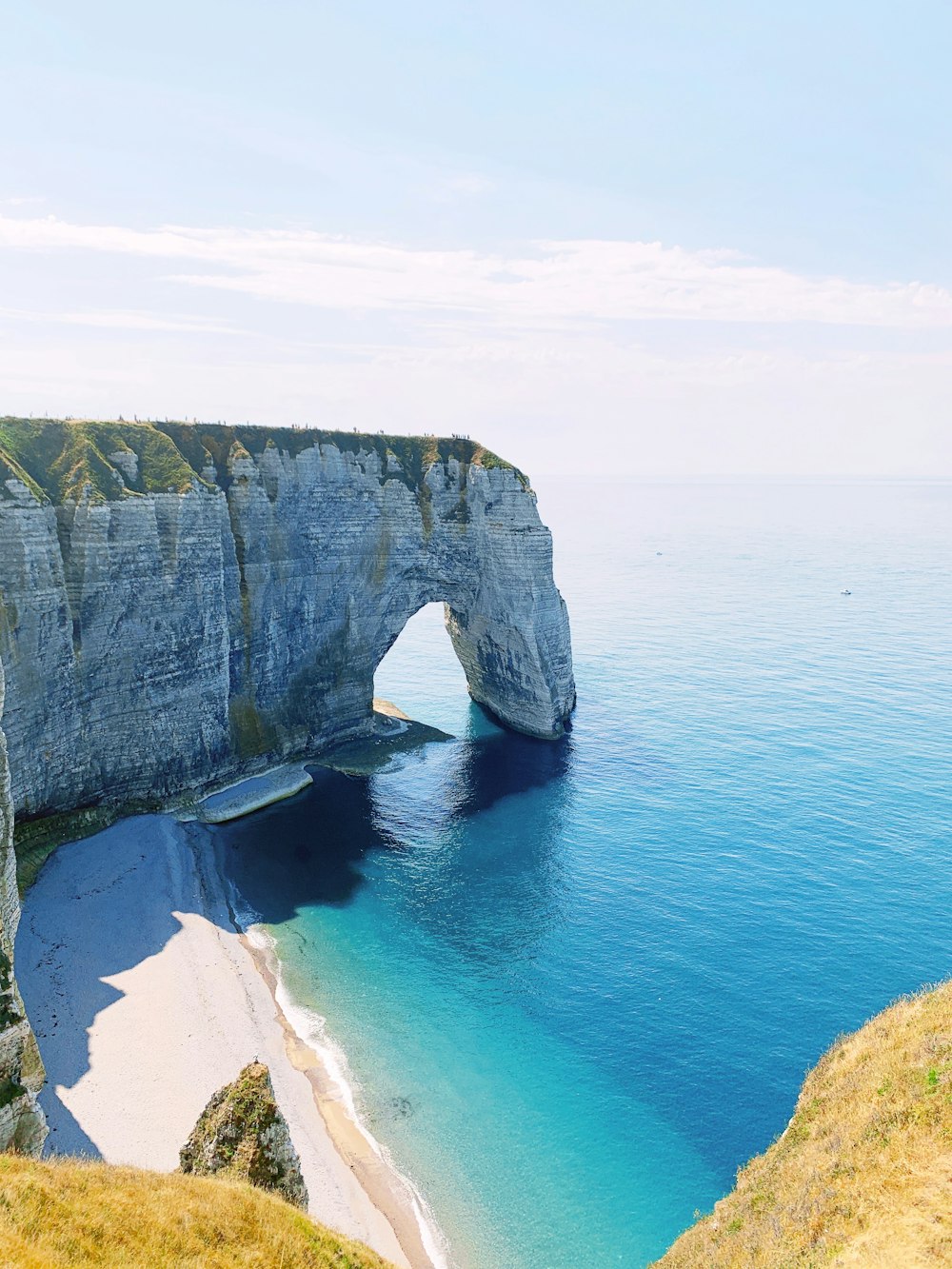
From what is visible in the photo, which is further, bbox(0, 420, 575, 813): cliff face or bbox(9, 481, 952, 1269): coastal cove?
bbox(0, 420, 575, 813): cliff face

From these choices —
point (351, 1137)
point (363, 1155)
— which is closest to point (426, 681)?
point (351, 1137)

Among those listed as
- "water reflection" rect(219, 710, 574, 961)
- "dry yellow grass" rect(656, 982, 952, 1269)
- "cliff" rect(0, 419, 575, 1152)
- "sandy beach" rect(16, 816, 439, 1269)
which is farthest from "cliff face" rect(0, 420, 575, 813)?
"dry yellow grass" rect(656, 982, 952, 1269)

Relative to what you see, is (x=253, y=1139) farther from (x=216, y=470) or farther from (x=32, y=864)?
(x=216, y=470)

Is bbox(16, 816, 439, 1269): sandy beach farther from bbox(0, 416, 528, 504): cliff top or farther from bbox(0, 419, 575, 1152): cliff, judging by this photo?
bbox(0, 416, 528, 504): cliff top

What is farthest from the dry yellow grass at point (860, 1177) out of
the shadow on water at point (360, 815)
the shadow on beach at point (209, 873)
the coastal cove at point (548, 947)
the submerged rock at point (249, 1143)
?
the shadow on water at point (360, 815)

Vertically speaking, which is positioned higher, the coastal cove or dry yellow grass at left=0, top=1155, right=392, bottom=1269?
dry yellow grass at left=0, top=1155, right=392, bottom=1269

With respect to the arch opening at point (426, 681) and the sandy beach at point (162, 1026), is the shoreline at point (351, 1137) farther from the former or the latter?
the arch opening at point (426, 681)

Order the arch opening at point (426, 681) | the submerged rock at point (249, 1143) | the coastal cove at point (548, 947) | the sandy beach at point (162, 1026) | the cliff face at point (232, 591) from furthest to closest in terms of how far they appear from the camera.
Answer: the arch opening at point (426, 681) → the cliff face at point (232, 591) → the coastal cove at point (548, 947) → the sandy beach at point (162, 1026) → the submerged rock at point (249, 1143)
